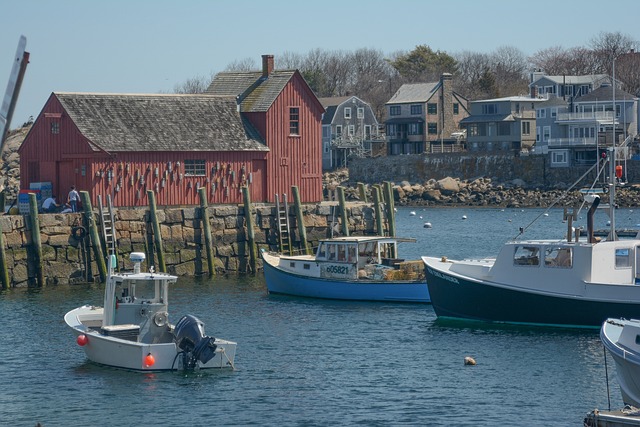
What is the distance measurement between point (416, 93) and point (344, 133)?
31.4 ft

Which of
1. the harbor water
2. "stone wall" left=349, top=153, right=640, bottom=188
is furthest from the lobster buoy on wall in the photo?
"stone wall" left=349, top=153, right=640, bottom=188

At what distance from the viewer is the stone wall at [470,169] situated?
10869 centimetres

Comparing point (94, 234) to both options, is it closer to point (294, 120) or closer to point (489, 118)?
point (294, 120)

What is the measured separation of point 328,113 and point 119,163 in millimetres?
87505

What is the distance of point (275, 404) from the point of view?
26359 millimetres

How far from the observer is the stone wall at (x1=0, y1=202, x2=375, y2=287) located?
4356 cm

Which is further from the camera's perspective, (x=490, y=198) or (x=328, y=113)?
(x=328, y=113)

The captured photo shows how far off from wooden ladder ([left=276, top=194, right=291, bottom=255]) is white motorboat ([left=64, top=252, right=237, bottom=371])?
64.8ft

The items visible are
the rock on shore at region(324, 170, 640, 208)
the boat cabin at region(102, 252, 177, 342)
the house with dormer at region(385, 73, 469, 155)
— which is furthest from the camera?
the house with dormer at region(385, 73, 469, 155)

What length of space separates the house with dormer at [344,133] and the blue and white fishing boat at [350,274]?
88059 millimetres

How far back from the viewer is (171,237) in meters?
47.5

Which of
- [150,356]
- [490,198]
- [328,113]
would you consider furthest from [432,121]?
[150,356]

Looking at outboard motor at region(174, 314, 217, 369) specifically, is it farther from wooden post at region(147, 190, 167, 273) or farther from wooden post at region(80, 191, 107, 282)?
wooden post at region(147, 190, 167, 273)

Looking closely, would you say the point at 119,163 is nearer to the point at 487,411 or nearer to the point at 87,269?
the point at 87,269
